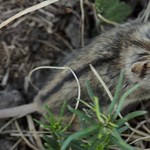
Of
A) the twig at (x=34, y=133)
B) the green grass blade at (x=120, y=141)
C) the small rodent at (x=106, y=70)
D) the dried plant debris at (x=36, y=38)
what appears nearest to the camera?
the green grass blade at (x=120, y=141)

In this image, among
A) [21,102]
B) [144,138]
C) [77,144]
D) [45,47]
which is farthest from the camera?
[45,47]

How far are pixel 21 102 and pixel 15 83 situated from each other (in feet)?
0.88

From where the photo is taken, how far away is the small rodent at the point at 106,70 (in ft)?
11.3

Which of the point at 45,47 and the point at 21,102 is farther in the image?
the point at 45,47

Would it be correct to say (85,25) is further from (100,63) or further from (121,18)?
(100,63)

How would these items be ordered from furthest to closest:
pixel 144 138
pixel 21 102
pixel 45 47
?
pixel 45 47 < pixel 21 102 < pixel 144 138

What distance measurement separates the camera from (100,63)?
3.51 meters

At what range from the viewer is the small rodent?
345 cm

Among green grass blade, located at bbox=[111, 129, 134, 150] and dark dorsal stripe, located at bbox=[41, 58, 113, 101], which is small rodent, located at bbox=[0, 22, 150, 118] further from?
green grass blade, located at bbox=[111, 129, 134, 150]

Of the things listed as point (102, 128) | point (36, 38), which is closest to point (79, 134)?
point (102, 128)

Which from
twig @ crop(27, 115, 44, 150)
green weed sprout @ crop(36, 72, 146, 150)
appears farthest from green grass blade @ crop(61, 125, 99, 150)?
twig @ crop(27, 115, 44, 150)

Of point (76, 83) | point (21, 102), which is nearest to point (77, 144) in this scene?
point (76, 83)

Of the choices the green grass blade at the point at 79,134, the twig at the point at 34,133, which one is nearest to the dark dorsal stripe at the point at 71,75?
the twig at the point at 34,133

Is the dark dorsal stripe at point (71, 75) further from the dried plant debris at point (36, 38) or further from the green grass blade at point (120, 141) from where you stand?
the green grass blade at point (120, 141)
